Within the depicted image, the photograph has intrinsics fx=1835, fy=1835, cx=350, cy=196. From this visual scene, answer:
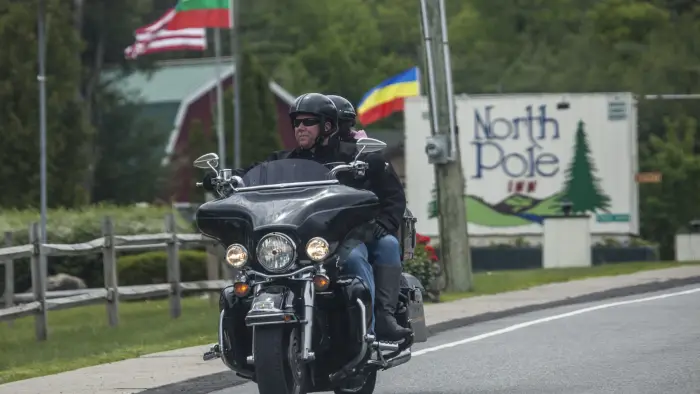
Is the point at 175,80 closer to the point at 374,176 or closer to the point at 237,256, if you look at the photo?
the point at 374,176

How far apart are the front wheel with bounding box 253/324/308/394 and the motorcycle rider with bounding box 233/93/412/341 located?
986 millimetres

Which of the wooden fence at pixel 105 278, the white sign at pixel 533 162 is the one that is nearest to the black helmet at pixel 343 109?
the wooden fence at pixel 105 278

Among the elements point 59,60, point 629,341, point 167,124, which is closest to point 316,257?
point 629,341

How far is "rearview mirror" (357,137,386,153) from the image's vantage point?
10380 mm

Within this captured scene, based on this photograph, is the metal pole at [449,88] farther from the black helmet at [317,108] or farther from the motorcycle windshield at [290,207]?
the motorcycle windshield at [290,207]

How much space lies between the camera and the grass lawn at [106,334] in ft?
53.0

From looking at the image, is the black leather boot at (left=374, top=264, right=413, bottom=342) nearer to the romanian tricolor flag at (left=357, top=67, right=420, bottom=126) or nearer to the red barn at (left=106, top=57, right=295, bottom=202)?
the romanian tricolor flag at (left=357, top=67, right=420, bottom=126)

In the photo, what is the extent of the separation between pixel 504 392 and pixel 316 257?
2467 mm

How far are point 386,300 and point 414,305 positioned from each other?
3.16ft

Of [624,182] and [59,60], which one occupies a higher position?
[59,60]

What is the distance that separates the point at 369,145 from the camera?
34.3 ft

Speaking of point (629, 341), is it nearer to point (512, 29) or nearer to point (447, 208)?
point (447, 208)

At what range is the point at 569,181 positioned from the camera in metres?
37.6

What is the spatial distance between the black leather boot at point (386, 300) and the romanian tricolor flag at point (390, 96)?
91.3ft
